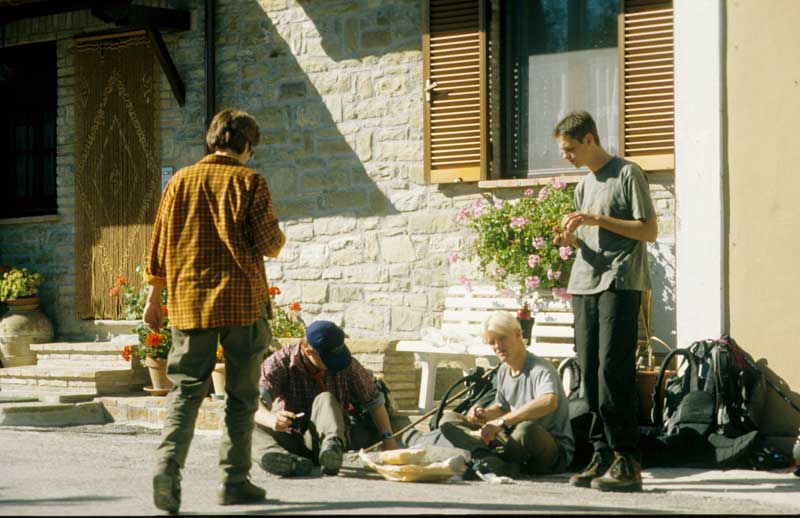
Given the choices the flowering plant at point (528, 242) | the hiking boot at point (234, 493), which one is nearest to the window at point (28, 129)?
the flowering plant at point (528, 242)

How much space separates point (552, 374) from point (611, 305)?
2.92 ft

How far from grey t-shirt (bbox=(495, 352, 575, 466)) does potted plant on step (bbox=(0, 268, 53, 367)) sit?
6.96 m

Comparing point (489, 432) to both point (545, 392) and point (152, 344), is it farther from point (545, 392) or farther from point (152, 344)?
point (152, 344)

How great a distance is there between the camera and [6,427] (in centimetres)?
998

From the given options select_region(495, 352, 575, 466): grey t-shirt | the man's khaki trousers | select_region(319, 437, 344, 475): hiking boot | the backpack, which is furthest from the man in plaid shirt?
the backpack

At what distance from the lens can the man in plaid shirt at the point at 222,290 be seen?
19.4 feet

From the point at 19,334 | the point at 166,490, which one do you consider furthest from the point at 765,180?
the point at 19,334

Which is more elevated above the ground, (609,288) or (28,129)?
(28,129)

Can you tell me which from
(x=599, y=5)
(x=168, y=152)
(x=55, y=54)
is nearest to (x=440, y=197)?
(x=599, y=5)

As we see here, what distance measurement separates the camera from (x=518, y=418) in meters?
7.30

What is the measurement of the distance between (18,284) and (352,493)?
24.8 ft

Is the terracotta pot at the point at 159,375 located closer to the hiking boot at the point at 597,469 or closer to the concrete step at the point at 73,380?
the concrete step at the point at 73,380

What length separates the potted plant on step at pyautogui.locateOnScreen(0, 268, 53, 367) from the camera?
1298cm

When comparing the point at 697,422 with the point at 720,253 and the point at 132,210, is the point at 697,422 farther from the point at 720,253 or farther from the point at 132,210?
Result: the point at 132,210
